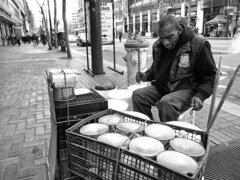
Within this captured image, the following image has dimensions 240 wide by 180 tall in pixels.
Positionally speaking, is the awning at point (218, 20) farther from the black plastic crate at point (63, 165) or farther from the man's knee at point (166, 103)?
the black plastic crate at point (63, 165)

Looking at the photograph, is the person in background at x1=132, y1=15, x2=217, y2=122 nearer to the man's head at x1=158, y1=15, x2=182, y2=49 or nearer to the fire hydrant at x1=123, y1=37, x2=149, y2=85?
the man's head at x1=158, y1=15, x2=182, y2=49

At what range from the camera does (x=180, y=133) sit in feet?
4.10

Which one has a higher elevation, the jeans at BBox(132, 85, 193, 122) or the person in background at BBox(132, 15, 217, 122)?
the person in background at BBox(132, 15, 217, 122)

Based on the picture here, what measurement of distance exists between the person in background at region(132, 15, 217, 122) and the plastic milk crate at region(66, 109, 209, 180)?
34.7 inches

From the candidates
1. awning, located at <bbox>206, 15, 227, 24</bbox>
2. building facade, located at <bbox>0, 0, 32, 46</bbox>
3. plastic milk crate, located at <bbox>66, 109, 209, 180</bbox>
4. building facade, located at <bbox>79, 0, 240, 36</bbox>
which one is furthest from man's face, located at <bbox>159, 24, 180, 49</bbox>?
awning, located at <bbox>206, 15, 227, 24</bbox>

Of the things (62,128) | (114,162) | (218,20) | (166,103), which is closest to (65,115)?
(62,128)

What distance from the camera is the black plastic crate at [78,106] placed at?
1.59 m

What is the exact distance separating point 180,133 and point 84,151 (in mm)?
569

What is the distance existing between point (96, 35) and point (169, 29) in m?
5.53

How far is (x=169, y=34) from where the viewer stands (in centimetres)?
204

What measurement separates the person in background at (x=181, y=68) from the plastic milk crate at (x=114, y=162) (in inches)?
34.7

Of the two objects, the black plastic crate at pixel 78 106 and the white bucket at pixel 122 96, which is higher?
the black plastic crate at pixel 78 106

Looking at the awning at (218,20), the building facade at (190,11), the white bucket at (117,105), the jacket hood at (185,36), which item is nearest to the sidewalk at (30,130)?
the white bucket at (117,105)

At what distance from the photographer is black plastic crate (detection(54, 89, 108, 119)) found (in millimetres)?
1587
